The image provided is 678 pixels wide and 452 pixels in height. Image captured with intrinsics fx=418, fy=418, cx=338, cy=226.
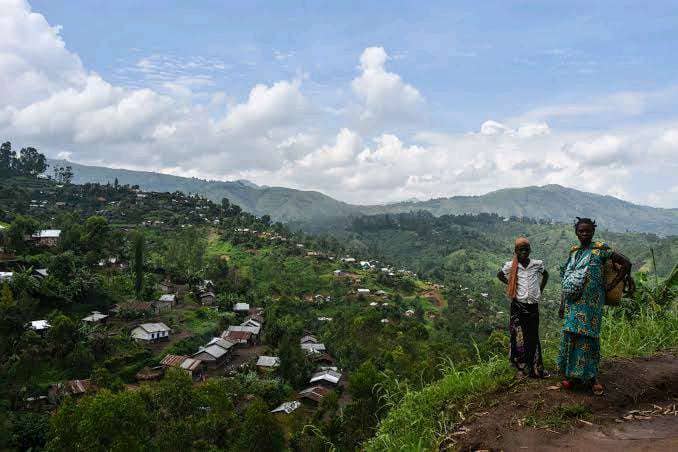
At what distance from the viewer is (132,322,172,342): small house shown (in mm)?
30016

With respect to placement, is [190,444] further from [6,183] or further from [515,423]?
[6,183]

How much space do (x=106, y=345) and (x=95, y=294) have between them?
28.1 feet

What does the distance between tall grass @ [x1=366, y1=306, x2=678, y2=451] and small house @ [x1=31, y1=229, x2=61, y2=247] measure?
4534 centimetres

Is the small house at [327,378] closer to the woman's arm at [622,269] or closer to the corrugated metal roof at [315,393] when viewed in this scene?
the corrugated metal roof at [315,393]

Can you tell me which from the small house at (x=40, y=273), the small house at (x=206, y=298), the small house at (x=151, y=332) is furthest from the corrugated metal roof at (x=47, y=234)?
the small house at (x=151, y=332)

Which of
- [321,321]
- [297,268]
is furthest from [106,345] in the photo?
[297,268]

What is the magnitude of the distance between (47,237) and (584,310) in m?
48.8

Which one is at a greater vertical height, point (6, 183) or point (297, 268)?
point (6, 183)

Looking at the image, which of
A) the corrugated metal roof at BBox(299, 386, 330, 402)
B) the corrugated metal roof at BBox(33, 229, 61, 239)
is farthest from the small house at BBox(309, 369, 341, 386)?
the corrugated metal roof at BBox(33, 229, 61, 239)

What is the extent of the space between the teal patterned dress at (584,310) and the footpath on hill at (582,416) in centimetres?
29

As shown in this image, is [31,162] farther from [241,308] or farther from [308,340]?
[308,340]

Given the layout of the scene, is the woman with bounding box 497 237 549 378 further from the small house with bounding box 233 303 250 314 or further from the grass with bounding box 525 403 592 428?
the small house with bounding box 233 303 250 314

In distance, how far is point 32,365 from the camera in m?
22.7

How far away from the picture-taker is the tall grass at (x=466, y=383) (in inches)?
143
